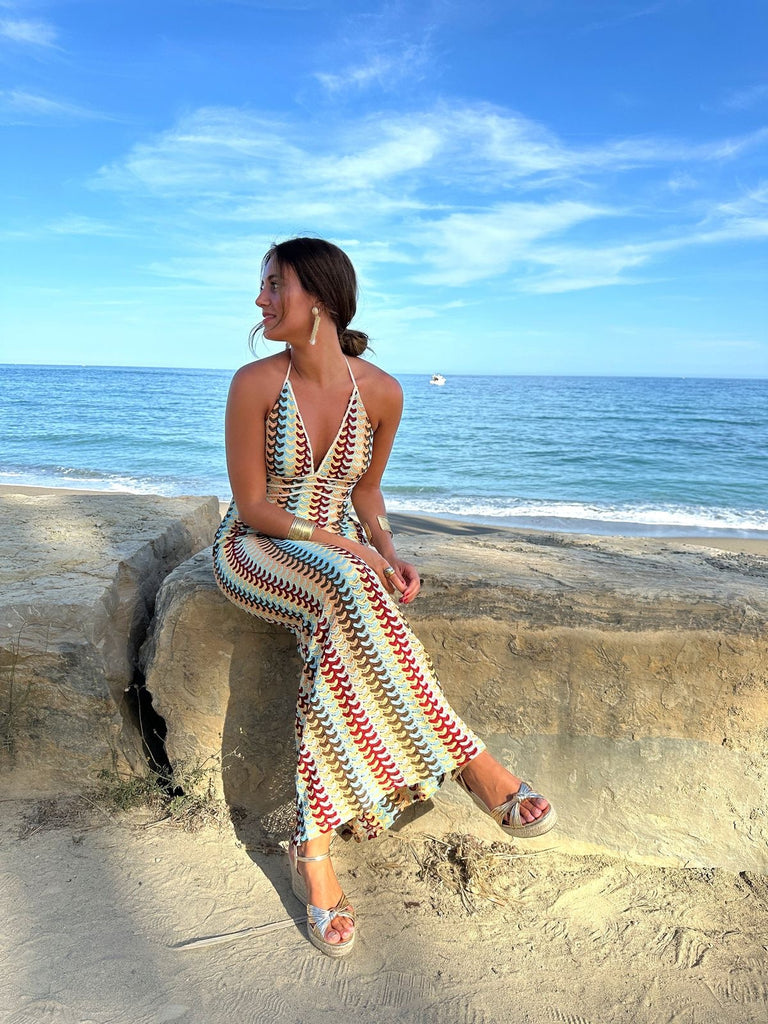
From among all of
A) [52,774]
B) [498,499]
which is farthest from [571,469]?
[52,774]

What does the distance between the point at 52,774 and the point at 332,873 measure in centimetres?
114

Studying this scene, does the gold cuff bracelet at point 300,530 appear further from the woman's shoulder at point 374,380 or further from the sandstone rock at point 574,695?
the woman's shoulder at point 374,380

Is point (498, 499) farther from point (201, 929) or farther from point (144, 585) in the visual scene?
point (201, 929)

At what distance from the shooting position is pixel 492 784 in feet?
7.10

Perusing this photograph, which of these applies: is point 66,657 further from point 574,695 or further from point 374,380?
point 574,695

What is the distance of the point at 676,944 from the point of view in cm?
211

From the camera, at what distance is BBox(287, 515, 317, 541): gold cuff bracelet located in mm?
2369

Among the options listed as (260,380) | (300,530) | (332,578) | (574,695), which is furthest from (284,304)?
(574,695)

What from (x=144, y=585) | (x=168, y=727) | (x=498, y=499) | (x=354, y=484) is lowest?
(x=498, y=499)

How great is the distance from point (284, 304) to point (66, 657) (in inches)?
54.7

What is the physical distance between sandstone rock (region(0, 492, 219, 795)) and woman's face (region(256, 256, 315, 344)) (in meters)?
1.10

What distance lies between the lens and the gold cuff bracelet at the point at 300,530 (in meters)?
2.37

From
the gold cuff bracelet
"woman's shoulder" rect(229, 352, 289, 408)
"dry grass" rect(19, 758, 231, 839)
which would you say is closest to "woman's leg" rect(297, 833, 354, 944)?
"dry grass" rect(19, 758, 231, 839)

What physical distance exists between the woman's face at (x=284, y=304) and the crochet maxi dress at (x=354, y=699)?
2.38ft
